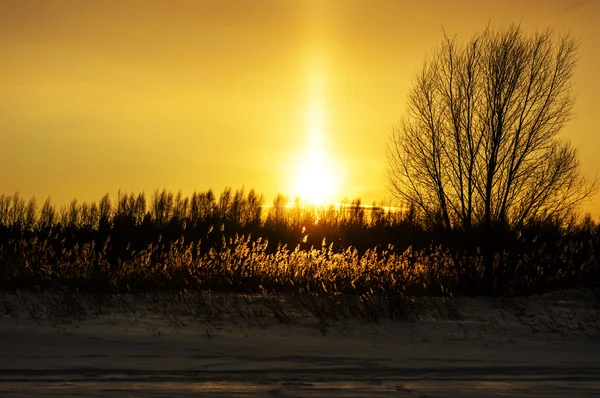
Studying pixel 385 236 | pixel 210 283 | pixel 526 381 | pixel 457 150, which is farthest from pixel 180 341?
pixel 385 236

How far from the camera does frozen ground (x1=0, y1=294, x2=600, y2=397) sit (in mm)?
5824

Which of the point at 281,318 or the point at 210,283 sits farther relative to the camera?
the point at 210,283

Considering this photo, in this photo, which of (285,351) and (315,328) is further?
(315,328)

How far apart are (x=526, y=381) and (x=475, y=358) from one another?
4.75 feet

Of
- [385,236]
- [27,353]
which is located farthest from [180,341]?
[385,236]

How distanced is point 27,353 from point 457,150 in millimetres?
11916

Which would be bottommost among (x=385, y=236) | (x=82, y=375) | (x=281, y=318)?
(x=82, y=375)

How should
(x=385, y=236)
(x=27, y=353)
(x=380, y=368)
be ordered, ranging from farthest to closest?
1. (x=385, y=236)
2. (x=27, y=353)
3. (x=380, y=368)

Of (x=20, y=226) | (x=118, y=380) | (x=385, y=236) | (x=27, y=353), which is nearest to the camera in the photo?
(x=118, y=380)

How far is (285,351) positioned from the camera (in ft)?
26.2

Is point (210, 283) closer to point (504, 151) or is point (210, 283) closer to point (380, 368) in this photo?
point (504, 151)

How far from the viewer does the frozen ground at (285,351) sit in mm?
5824

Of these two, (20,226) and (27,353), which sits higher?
(20,226)

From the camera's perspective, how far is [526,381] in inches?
245
